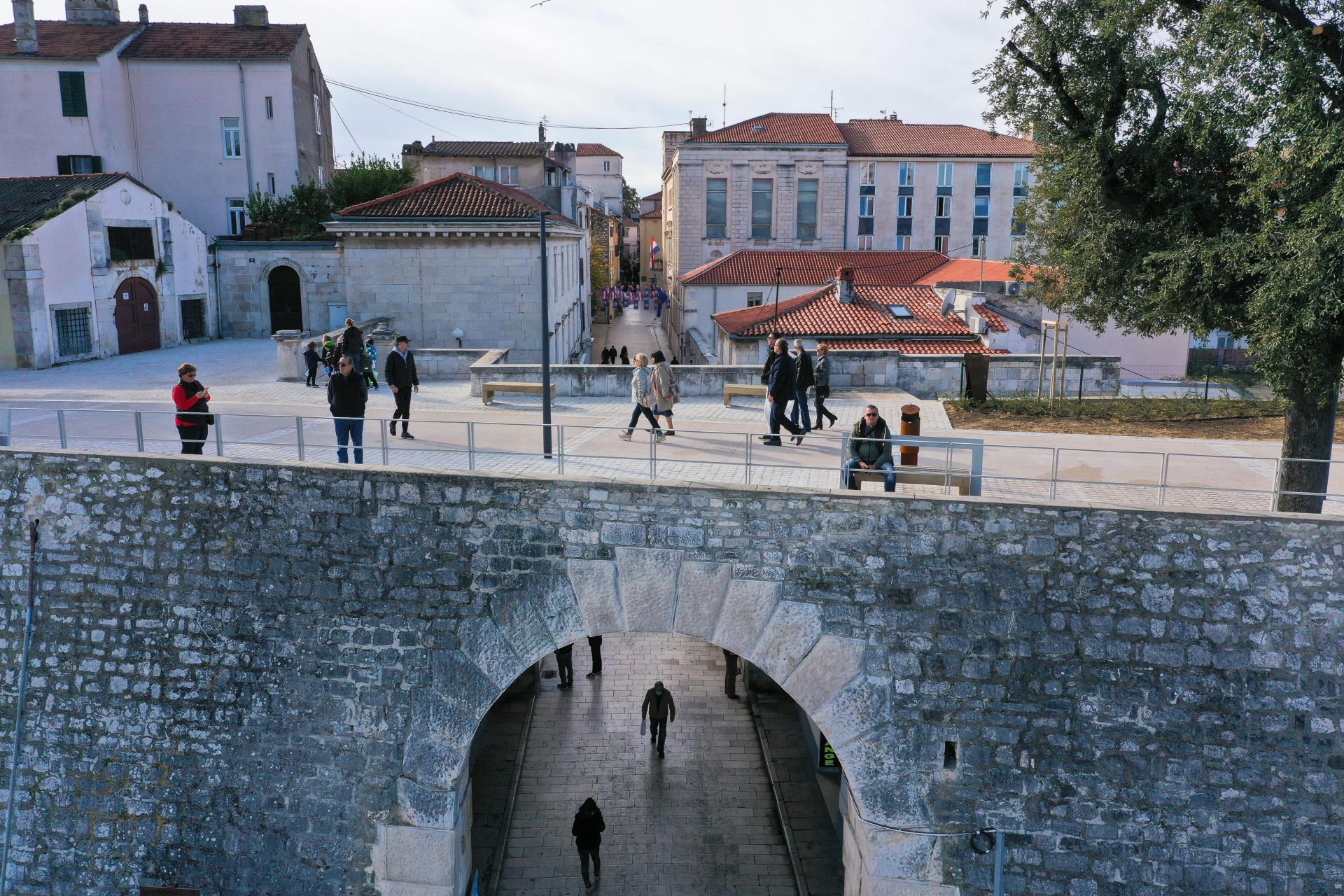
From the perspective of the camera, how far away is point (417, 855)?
902cm

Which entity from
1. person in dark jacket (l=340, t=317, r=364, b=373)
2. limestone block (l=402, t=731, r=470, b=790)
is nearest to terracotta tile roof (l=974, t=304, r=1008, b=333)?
person in dark jacket (l=340, t=317, r=364, b=373)

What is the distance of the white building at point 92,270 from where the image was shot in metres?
Result: 19.4

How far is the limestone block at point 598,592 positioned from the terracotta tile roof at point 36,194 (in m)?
17.0

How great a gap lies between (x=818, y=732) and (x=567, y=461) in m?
5.27

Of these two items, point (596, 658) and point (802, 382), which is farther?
point (596, 658)

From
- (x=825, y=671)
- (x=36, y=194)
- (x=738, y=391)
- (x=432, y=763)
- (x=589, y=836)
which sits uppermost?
(x=36, y=194)

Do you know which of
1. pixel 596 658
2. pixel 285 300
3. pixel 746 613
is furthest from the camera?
pixel 285 300

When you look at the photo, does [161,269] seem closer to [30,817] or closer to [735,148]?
[30,817]

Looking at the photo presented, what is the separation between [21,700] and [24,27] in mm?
28719

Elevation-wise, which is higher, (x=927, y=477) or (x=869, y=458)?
(x=869, y=458)

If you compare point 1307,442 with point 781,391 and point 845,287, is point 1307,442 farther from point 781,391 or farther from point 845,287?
point 845,287

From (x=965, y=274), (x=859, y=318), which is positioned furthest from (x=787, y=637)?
(x=965, y=274)

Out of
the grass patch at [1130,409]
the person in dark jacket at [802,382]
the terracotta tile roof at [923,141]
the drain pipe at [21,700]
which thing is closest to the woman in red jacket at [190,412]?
the drain pipe at [21,700]

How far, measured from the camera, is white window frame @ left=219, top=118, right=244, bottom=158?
107 feet
